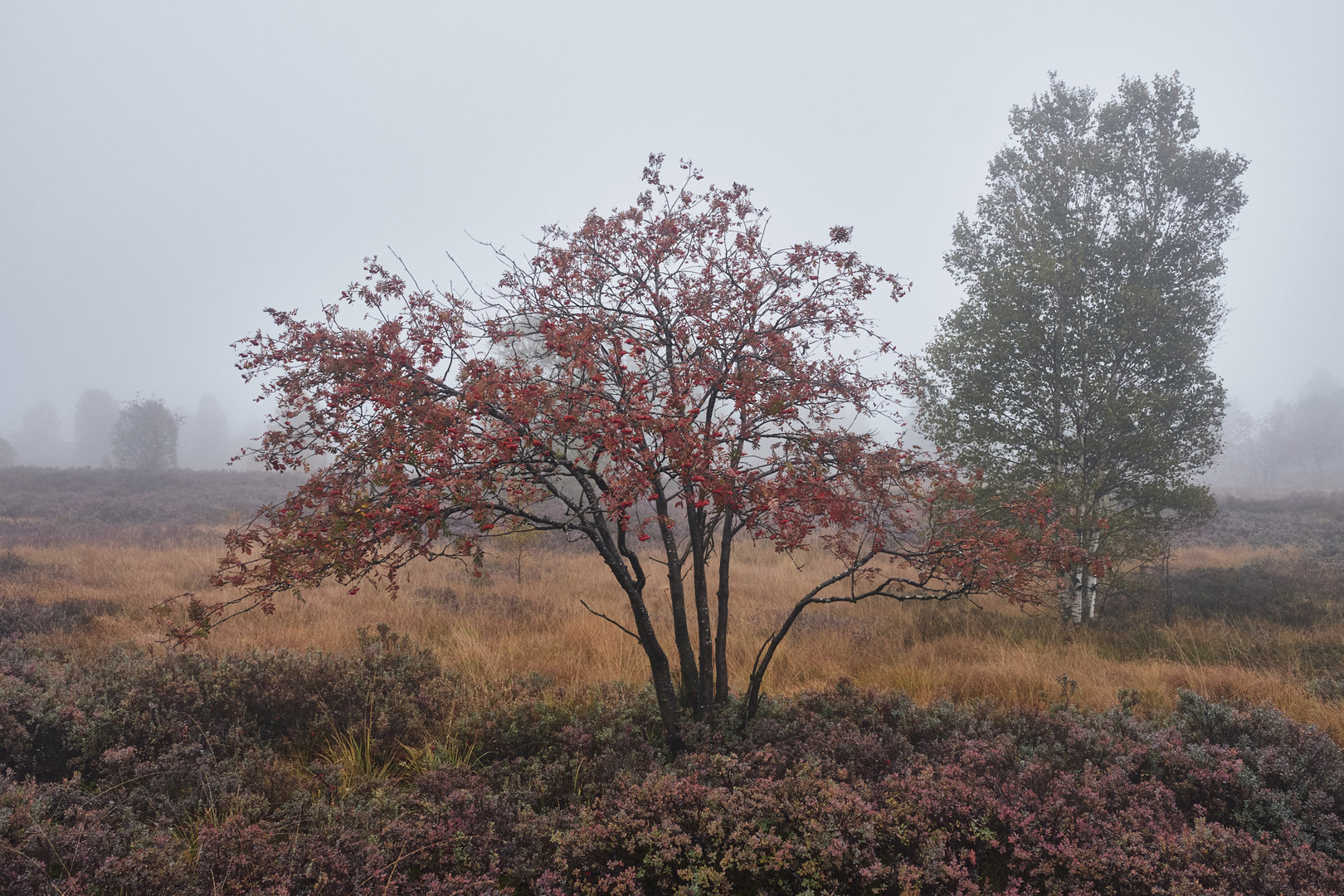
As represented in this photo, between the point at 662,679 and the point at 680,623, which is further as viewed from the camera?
the point at 680,623

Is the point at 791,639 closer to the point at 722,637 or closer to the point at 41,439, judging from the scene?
the point at 722,637

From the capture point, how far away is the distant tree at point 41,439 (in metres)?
102

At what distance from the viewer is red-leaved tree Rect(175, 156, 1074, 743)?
340cm

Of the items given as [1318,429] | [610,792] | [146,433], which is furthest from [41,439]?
[1318,429]

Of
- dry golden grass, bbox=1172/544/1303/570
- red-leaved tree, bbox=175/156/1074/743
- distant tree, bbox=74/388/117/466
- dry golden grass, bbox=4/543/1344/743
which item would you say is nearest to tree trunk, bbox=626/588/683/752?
red-leaved tree, bbox=175/156/1074/743

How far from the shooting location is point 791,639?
8.61 m

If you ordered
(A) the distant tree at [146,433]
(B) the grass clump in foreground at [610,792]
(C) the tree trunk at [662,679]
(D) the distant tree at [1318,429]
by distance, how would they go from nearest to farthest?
(B) the grass clump in foreground at [610,792] → (C) the tree trunk at [662,679] → (A) the distant tree at [146,433] → (D) the distant tree at [1318,429]

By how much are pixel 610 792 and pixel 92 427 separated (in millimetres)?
118792

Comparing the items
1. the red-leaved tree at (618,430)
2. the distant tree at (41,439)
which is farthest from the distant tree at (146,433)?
the distant tree at (41,439)

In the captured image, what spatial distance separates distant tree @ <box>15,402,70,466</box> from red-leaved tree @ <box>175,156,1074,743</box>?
5204 inches

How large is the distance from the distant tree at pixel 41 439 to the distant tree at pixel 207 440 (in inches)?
672

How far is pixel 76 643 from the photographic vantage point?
7.30m

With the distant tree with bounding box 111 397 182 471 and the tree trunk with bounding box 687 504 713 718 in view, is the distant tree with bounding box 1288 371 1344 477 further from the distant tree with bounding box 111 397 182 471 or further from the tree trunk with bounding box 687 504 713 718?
the distant tree with bounding box 111 397 182 471

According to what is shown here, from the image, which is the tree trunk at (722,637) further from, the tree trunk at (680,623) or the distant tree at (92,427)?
the distant tree at (92,427)
